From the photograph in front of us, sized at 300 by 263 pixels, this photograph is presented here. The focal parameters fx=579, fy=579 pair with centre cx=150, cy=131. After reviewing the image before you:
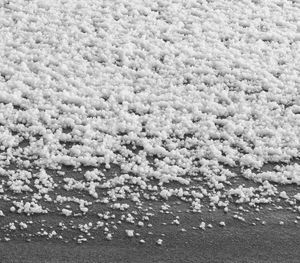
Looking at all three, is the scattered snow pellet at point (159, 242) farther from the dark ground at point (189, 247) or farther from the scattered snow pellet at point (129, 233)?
the scattered snow pellet at point (129, 233)

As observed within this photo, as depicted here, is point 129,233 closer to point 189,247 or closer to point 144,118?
point 189,247

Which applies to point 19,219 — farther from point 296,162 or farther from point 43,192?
point 296,162

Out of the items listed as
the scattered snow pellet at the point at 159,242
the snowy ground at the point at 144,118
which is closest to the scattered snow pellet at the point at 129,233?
the snowy ground at the point at 144,118

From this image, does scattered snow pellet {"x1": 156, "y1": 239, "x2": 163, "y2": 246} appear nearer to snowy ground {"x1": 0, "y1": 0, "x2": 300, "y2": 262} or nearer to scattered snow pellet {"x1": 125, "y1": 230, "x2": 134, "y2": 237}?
snowy ground {"x1": 0, "y1": 0, "x2": 300, "y2": 262}

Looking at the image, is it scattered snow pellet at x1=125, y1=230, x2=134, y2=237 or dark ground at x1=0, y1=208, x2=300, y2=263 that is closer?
dark ground at x1=0, y1=208, x2=300, y2=263

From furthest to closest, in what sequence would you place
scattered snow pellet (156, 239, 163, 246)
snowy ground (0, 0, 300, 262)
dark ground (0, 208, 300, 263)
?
snowy ground (0, 0, 300, 262) → scattered snow pellet (156, 239, 163, 246) → dark ground (0, 208, 300, 263)

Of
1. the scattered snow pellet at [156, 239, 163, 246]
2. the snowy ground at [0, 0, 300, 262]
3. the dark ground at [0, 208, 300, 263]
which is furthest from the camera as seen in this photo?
the snowy ground at [0, 0, 300, 262]

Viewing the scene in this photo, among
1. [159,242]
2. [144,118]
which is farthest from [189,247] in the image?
[144,118]

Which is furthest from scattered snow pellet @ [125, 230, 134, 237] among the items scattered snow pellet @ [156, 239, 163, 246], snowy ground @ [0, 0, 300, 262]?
scattered snow pellet @ [156, 239, 163, 246]
